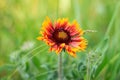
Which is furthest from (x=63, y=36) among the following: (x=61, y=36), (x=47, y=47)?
(x=47, y=47)

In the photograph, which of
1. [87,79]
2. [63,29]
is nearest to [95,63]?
[87,79]

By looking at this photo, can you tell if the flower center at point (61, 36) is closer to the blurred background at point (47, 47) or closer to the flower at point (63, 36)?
the flower at point (63, 36)

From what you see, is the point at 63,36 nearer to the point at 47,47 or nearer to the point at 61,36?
the point at 61,36

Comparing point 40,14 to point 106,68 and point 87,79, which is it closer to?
point 106,68

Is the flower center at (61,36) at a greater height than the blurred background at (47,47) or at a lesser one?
greater

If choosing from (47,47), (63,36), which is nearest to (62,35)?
(63,36)

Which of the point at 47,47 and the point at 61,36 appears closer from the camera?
the point at 61,36

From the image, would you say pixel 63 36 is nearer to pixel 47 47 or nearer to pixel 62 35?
pixel 62 35

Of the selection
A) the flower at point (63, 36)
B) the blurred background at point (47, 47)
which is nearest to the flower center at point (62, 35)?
the flower at point (63, 36)

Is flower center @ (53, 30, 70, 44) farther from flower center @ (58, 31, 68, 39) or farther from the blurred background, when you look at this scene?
the blurred background
